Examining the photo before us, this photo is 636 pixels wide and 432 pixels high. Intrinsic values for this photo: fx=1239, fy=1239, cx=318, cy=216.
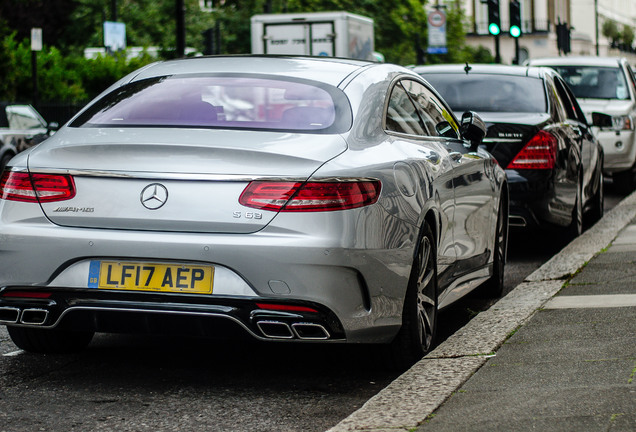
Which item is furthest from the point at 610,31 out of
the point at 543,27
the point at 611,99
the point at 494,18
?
the point at 611,99

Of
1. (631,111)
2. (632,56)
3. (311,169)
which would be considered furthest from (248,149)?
(632,56)

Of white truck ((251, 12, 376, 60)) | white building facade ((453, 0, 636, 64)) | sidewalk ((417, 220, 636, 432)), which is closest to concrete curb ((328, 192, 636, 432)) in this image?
sidewalk ((417, 220, 636, 432))

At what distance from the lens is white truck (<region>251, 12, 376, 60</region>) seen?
1265 inches

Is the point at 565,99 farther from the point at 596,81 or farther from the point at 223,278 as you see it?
the point at 223,278

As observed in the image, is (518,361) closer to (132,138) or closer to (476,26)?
(132,138)

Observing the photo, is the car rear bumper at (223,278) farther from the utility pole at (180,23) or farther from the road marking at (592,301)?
the utility pole at (180,23)

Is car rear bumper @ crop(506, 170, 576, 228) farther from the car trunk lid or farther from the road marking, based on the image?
the car trunk lid

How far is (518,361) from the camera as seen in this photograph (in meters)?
5.38

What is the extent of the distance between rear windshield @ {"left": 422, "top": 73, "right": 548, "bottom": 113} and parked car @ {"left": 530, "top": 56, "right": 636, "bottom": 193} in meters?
5.08

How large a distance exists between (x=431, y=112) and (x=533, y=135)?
10.2 feet

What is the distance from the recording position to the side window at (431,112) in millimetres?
6592

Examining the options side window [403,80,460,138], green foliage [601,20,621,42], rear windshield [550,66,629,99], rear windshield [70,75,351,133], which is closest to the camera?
rear windshield [70,75,351,133]

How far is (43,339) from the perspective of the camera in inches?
237

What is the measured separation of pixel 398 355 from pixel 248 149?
4.14ft
